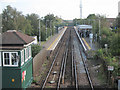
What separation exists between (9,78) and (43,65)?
984 centimetres

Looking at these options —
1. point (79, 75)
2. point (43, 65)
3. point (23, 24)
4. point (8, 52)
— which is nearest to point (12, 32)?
point (8, 52)

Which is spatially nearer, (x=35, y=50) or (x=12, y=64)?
(x=12, y=64)

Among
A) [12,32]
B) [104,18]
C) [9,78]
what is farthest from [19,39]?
[104,18]

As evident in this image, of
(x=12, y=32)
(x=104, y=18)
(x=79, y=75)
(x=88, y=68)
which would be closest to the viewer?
(x=12, y=32)

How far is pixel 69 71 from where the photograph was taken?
18906 millimetres

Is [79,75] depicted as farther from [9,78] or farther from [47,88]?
[9,78]

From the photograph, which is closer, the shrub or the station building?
the station building

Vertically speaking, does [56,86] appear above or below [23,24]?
below

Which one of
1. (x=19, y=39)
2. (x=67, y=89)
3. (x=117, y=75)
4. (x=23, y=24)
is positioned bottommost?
(x=67, y=89)

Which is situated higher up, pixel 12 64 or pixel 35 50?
pixel 12 64

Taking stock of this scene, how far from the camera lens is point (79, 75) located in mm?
17469

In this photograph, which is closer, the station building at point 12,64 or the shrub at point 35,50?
the station building at point 12,64

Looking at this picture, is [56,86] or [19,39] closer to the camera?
[19,39]

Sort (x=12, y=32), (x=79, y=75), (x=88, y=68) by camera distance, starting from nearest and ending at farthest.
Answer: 1. (x=12, y=32)
2. (x=79, y=75)
3. (x=88, y=68)
